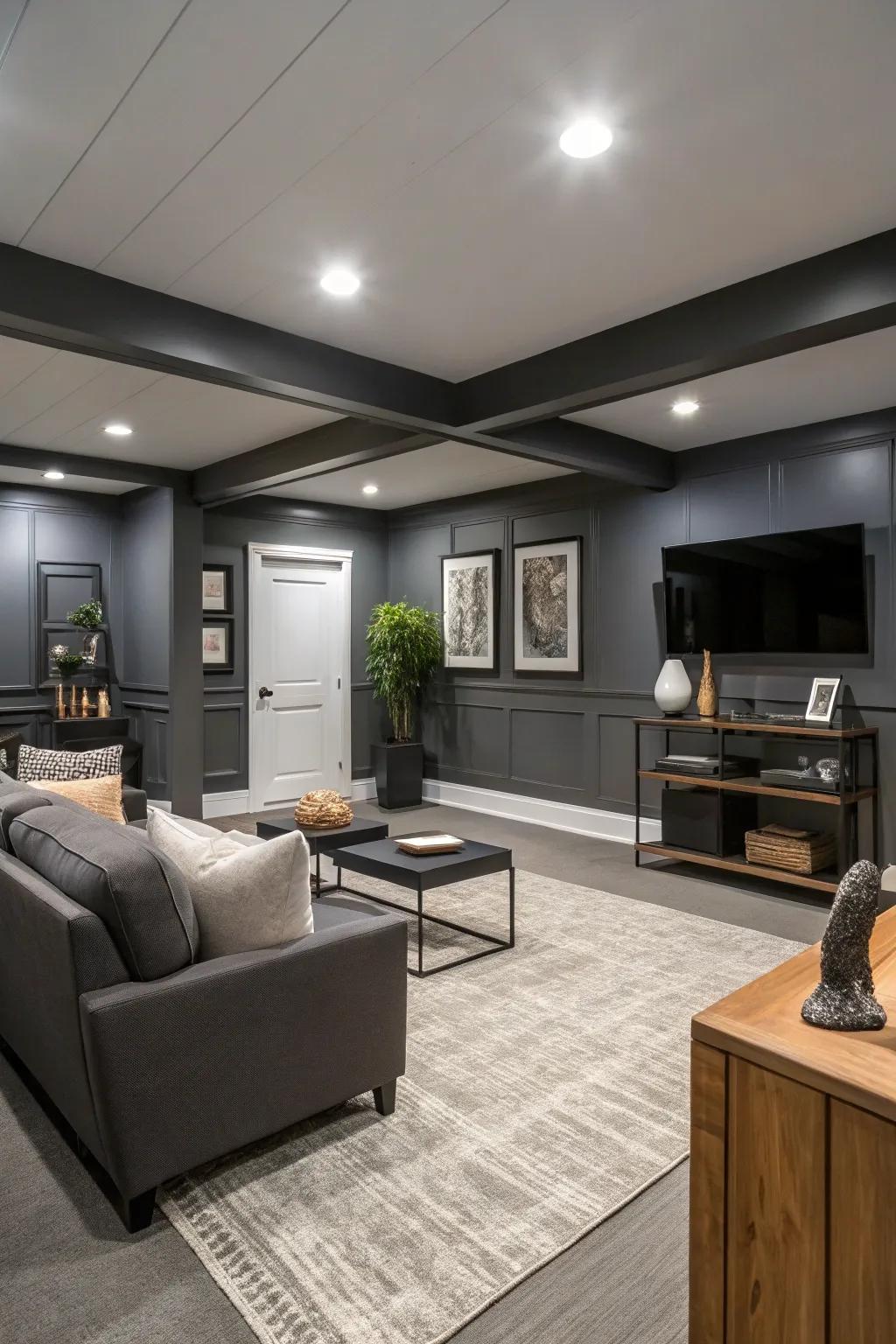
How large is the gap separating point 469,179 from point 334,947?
2047 millimetres

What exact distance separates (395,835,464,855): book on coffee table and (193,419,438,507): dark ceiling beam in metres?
1.90

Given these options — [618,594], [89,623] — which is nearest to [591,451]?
[618,594]

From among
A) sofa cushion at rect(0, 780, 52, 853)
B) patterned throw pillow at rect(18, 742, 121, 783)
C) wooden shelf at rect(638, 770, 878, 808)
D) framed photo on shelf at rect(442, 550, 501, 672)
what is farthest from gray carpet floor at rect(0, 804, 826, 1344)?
framed photo on shelf at rect(442, 550, 501, 672)

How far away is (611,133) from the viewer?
6.72 feet

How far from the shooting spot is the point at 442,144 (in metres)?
2.09

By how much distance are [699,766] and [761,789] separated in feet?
1.36

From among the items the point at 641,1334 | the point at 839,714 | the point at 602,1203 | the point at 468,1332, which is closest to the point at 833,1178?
the point at 641,1334

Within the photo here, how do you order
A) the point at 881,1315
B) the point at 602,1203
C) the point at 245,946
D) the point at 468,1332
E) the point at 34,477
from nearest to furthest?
the point at 881,1315 → the point at 468,1332 → the point at 602,1203 → the point at 245,946 → the point at 34,477

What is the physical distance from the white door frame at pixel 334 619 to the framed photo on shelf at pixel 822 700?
387 cm

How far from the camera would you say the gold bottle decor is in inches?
193

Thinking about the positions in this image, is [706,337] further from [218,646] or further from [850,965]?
[218,646]

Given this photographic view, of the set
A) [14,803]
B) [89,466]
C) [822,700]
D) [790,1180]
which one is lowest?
[790,1180]

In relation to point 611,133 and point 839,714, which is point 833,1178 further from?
point 839,714

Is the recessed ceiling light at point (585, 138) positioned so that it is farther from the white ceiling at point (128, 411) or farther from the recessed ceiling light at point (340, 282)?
the white ceiling at point (128, 411)
